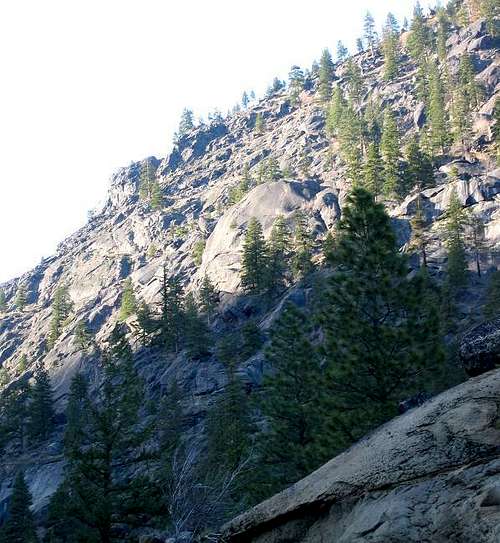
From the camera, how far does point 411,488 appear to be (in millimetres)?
5715

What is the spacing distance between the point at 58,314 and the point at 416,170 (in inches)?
2781

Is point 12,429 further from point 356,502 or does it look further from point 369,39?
point 369,39

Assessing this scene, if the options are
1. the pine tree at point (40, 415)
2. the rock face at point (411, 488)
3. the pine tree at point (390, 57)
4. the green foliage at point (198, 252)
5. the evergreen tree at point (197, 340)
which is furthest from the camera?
the pine tree at point (390, 57)

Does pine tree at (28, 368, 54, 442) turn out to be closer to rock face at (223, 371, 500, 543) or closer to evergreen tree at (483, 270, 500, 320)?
evergreen tree at (483, 270, 500, 320)

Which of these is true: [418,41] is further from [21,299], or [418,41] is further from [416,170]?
[21,299]

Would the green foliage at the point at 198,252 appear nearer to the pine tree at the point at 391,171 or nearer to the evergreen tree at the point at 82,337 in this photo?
the evergreen tree at the point at 82,337

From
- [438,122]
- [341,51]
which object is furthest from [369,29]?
[438,122]

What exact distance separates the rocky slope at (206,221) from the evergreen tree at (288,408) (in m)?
24.3

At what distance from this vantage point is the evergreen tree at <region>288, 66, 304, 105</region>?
488ft

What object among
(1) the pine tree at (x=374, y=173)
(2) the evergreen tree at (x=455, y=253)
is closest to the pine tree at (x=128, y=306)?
(1) the pine tree at (x=374, y=173)

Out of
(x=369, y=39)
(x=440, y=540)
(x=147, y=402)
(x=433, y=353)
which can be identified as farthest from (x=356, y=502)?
(x=369, y=39)

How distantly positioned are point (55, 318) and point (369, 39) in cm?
12536

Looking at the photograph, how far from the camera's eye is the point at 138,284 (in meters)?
100

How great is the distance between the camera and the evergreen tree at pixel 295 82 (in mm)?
148875
